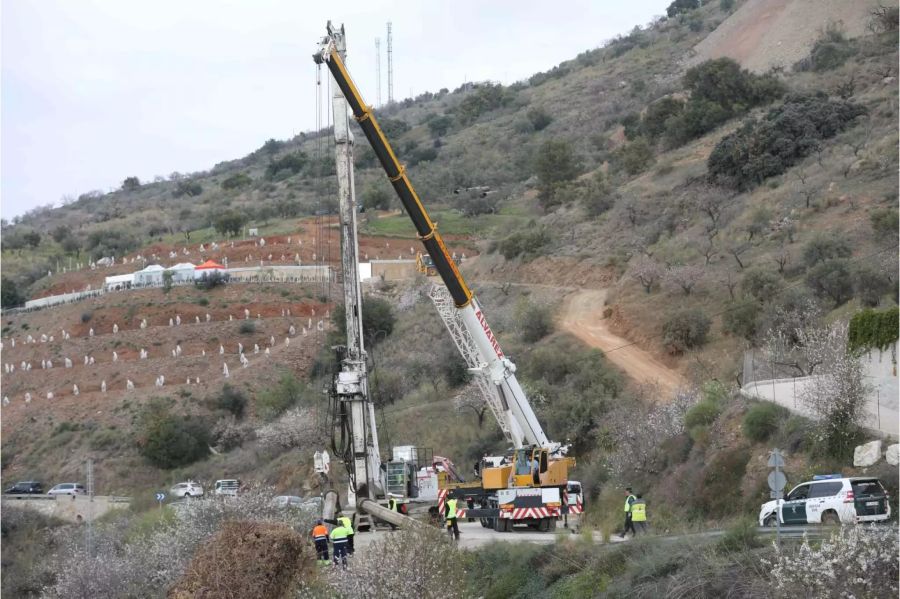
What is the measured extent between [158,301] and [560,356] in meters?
45.3

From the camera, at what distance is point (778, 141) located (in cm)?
6794

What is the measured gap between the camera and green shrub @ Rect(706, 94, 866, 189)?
220 feet

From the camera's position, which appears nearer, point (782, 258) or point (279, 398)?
point (782, 258)

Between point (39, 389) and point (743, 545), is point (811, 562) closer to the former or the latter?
point (743, 545)

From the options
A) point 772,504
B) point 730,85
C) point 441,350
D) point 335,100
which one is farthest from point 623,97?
point 772,504

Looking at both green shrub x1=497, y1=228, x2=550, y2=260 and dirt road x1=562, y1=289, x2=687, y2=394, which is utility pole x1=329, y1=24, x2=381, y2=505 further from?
green shrub x1=497, y1=228, x2=550, y2=260

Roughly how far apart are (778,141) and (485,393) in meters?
40.6

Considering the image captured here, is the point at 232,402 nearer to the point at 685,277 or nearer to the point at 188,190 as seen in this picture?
the point at 685,277

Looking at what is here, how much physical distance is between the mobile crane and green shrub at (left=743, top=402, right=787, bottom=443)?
5.04 metres

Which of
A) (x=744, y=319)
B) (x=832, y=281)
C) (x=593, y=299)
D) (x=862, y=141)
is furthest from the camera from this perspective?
(x=862, y=141)

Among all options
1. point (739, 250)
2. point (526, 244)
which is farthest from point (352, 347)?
point (526, 244)

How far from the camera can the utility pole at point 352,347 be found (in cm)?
3412

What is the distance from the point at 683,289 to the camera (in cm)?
5394

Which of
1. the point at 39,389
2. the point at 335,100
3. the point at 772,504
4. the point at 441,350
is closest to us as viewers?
the point at 772,504
